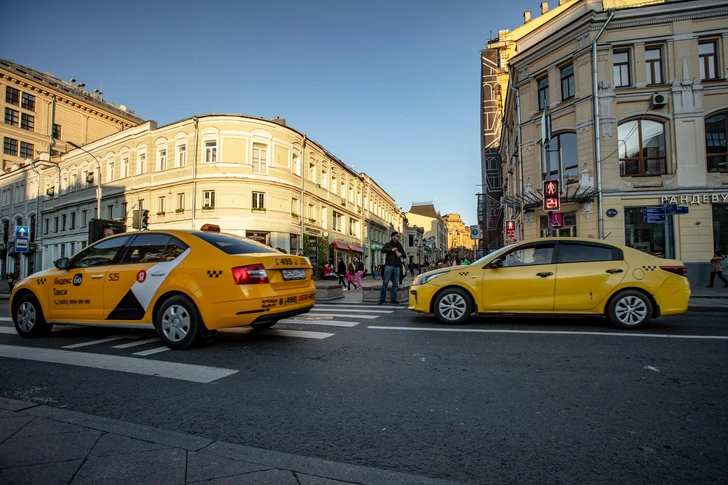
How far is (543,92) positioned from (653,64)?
489 centimetres

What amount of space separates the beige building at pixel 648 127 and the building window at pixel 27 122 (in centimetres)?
6150

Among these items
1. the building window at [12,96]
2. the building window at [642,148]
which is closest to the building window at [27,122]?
the building window at [12,96]

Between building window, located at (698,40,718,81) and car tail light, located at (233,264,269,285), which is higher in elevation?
building window, located at (698,40,718,81)

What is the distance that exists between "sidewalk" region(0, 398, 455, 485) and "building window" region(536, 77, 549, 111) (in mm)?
23215

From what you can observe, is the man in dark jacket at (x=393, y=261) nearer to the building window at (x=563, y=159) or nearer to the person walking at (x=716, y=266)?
the building window at (x=563, y=159)

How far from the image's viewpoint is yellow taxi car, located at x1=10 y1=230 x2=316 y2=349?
5031 mm

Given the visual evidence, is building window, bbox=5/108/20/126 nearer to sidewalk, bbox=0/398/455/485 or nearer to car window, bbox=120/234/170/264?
car window, bbox=120/234/170/264

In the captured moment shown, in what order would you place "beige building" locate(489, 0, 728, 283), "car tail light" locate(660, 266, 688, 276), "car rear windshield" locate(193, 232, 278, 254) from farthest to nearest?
"beige building" locate(489, 0, 728, 283) < "car tail light" locate(660, 266, 688, 276) < "car rear windshield" locate(193, 232, 278, 254)

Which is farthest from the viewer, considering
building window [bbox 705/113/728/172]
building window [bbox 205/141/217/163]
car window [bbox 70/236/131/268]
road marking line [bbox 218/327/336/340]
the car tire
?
building window [bbox 205/141/217/163]

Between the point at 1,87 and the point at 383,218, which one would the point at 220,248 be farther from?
the point at 1,87

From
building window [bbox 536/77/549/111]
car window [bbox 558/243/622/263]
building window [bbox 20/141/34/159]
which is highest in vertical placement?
building window [bbox 20/141/34/159]

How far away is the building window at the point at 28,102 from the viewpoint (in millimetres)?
50403

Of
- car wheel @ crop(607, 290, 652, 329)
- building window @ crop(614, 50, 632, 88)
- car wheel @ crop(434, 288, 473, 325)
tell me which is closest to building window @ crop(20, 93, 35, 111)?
building window @ crop(614, 50, 632, 88)

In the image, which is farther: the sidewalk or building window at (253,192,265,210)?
building window at (253,192,265,210)
